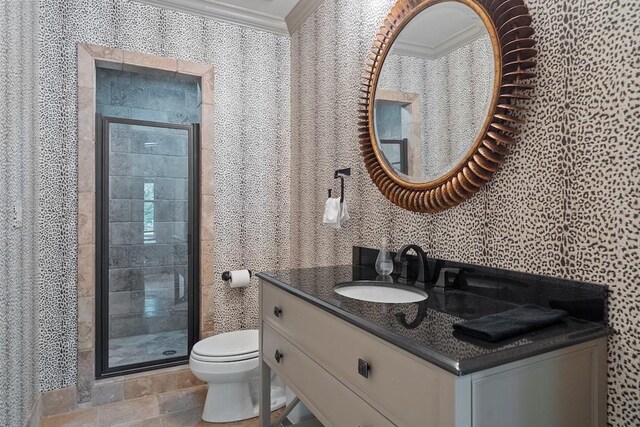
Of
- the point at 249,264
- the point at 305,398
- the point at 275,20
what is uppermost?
the point at 275,20

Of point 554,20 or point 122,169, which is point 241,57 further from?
point 554,20

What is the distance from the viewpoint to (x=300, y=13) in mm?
2717

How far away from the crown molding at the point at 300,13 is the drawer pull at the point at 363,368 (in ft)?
7.60

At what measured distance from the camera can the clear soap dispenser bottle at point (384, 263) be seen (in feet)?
5.82

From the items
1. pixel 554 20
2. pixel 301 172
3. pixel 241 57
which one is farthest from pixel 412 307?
pixel 241 57

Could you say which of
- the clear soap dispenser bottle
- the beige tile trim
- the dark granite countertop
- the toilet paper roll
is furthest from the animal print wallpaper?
the beige tile trim

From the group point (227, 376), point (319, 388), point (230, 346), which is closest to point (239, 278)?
point (230, 346)

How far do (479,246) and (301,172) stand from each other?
5.41ft

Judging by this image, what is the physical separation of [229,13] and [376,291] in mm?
2276

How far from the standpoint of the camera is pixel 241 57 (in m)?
2.82

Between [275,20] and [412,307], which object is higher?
[275,20]

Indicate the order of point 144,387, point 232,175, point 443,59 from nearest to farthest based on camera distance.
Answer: point 443,59 → point 144,387 → point 232,175

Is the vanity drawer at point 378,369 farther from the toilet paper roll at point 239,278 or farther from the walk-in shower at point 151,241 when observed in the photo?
the walk-in shower at point 151,241

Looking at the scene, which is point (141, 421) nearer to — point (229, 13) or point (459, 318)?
point (459, 318)
